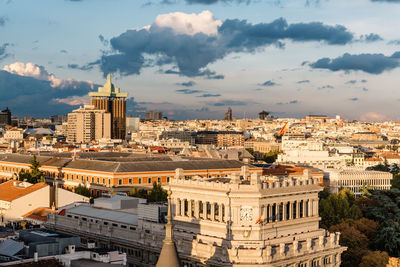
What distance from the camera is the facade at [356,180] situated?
169 metres

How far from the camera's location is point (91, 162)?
150 meters

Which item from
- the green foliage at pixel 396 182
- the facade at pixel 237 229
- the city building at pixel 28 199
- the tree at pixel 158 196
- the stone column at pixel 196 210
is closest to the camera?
the facade at pixel 237 229

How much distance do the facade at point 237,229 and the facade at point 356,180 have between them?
101m

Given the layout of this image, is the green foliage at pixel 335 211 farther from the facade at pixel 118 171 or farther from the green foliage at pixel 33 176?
the green foliage at pixel 33 176

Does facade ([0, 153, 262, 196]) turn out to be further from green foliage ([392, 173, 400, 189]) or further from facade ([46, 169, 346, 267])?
facade ([46, 169, 346, 267])

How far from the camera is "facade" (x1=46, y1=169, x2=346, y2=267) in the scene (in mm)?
59500

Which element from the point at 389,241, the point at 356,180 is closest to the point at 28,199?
the point at 389,241

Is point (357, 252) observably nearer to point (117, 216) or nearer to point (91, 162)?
point (117, 216)

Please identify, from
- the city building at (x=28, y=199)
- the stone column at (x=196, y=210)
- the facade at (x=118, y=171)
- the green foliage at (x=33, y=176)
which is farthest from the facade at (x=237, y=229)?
the green foliage at (x=33, y=176)

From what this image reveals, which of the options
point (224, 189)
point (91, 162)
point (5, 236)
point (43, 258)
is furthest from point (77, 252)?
point (91, 162)

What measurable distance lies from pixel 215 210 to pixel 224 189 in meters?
2.81

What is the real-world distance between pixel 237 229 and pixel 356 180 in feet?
386

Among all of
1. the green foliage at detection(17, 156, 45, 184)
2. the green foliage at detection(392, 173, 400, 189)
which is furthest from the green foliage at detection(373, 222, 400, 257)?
the green foliage at detection(17, 156, 45, 184)

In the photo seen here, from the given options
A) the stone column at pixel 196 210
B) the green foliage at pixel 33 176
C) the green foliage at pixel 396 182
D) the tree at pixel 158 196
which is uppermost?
the stone column at pixel 196 210
